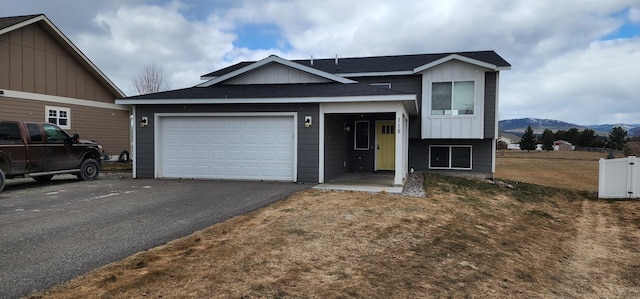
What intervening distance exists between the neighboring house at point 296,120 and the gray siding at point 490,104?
1.4 inches

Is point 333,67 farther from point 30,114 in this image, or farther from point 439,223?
point 30,114

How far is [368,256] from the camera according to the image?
462 centimetres

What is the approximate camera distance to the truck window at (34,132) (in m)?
9.54

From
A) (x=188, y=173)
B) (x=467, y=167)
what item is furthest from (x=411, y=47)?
(x=188, y=173)

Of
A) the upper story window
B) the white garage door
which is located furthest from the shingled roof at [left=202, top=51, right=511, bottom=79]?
the white garage door

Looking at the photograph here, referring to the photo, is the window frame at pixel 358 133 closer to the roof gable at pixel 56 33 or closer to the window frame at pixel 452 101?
the window frame at pixel 452 101

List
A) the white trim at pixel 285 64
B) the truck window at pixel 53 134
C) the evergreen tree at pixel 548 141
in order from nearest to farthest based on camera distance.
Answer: the truck window at pixel 53 134 → the white trim at pixel 285 64 → the evergreen tree at pixel 548 141

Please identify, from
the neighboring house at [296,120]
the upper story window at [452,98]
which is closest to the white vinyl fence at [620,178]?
the neighboring house at [296,120]

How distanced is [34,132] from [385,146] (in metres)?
11.3

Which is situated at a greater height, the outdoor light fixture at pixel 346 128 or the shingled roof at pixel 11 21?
the shingled roof at pixel 11 21

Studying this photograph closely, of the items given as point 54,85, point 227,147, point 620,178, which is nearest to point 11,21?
point 54,85

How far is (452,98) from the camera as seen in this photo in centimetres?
1452

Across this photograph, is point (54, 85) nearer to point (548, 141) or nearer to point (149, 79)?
point (149, 79)

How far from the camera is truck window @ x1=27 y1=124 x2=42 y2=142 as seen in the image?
31.3ft
